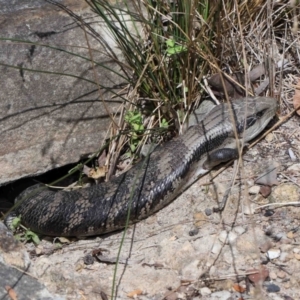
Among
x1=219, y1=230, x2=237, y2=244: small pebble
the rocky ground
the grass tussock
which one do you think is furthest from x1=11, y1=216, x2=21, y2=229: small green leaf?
x1=219, y1=230, x2=237, y2=244: small pebble

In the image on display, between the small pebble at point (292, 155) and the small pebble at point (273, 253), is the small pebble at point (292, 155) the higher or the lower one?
the higher one

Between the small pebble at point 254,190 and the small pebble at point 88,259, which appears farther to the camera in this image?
the small pebble at point 254,190

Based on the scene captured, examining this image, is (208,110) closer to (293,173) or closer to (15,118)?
(293,173)

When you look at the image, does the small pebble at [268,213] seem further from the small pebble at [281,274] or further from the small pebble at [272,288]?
the small pebble at [272,288]

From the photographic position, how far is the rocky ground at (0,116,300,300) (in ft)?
15.4

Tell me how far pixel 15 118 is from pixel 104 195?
0.94 m

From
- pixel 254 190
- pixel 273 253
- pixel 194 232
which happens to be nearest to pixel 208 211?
pixel 194 232

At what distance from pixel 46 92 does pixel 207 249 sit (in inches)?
74.5

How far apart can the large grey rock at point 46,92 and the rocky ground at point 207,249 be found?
728 mm

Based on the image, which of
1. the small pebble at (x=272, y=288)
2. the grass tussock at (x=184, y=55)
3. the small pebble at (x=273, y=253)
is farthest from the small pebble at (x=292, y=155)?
the small pebble at (x=272, y=288)

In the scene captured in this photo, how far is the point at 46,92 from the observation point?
589cm

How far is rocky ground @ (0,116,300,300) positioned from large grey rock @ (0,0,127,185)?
0.73 metres

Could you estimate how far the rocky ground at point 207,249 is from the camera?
15.4 ft

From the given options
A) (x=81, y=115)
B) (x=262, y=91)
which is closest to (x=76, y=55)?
(x=81, y=115)
